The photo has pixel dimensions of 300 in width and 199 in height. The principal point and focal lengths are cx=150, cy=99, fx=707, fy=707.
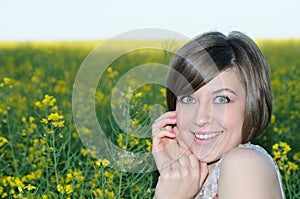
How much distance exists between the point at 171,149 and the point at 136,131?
682 mm

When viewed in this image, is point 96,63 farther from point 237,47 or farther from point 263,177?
point 263,177

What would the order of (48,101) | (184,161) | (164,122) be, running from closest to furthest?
(184,161) < (164,122) < (48,101)

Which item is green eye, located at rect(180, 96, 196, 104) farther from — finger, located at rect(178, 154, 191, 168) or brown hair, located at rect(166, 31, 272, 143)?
finger, located at rect(178, 154, 191, 168)

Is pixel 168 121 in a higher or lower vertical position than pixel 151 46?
lower

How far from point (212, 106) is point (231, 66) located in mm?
151

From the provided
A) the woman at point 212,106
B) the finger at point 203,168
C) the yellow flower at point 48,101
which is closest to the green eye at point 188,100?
the woman at point 212,106

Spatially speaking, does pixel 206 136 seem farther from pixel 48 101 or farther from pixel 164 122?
pixel 48 101

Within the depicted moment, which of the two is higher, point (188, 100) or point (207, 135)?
point (188, 100)

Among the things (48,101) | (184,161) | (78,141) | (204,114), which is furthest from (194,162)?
(78,141)

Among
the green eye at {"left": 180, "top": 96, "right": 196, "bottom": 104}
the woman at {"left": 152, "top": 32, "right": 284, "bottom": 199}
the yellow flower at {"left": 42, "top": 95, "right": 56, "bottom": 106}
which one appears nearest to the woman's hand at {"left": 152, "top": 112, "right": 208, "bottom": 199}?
the woman at {"left": 152, "top": 32, "right": 284, "bottom": 199}

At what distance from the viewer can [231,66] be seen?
93.2 inches

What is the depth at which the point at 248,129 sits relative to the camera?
7.82ft

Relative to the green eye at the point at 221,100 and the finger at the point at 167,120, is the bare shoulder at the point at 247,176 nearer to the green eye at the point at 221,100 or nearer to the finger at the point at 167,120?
the green eye at the point at 221,100

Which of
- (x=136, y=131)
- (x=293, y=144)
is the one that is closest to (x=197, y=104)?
(x=136, y=131)
